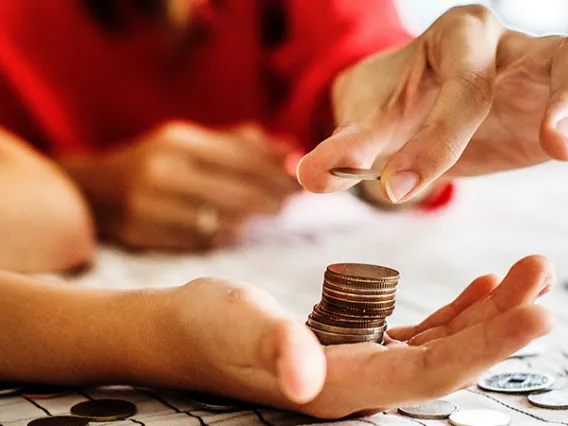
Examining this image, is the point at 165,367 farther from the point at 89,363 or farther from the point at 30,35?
the point at 30,35

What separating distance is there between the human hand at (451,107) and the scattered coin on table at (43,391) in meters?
0.27

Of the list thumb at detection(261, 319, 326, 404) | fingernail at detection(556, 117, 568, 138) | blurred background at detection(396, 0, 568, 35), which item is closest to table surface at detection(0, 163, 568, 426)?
thumb at detection(261, 319, 326, 404)

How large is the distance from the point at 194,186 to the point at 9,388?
69 centimetres

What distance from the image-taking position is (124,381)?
67 centimetres

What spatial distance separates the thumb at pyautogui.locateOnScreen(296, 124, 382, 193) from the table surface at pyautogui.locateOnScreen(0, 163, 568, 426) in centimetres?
17

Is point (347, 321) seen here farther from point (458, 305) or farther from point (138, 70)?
point (138, 70)

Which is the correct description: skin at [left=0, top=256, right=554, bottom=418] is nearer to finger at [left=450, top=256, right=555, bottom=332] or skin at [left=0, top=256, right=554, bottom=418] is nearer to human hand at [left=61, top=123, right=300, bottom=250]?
finger at [left=450, top=256, right=555, bottom=332]

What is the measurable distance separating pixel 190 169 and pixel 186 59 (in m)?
0.49

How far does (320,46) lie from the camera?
1539mm

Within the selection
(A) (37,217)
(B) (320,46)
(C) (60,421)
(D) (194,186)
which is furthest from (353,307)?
(B) (320,46)

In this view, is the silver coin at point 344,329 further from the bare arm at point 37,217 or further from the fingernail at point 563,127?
the bare arm at point 37,217

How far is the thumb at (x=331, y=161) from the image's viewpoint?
61cm

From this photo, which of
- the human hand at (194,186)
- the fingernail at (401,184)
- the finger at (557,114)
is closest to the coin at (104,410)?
the fingernail at (401,184)

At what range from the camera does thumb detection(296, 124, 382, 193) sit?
24.1 inches
